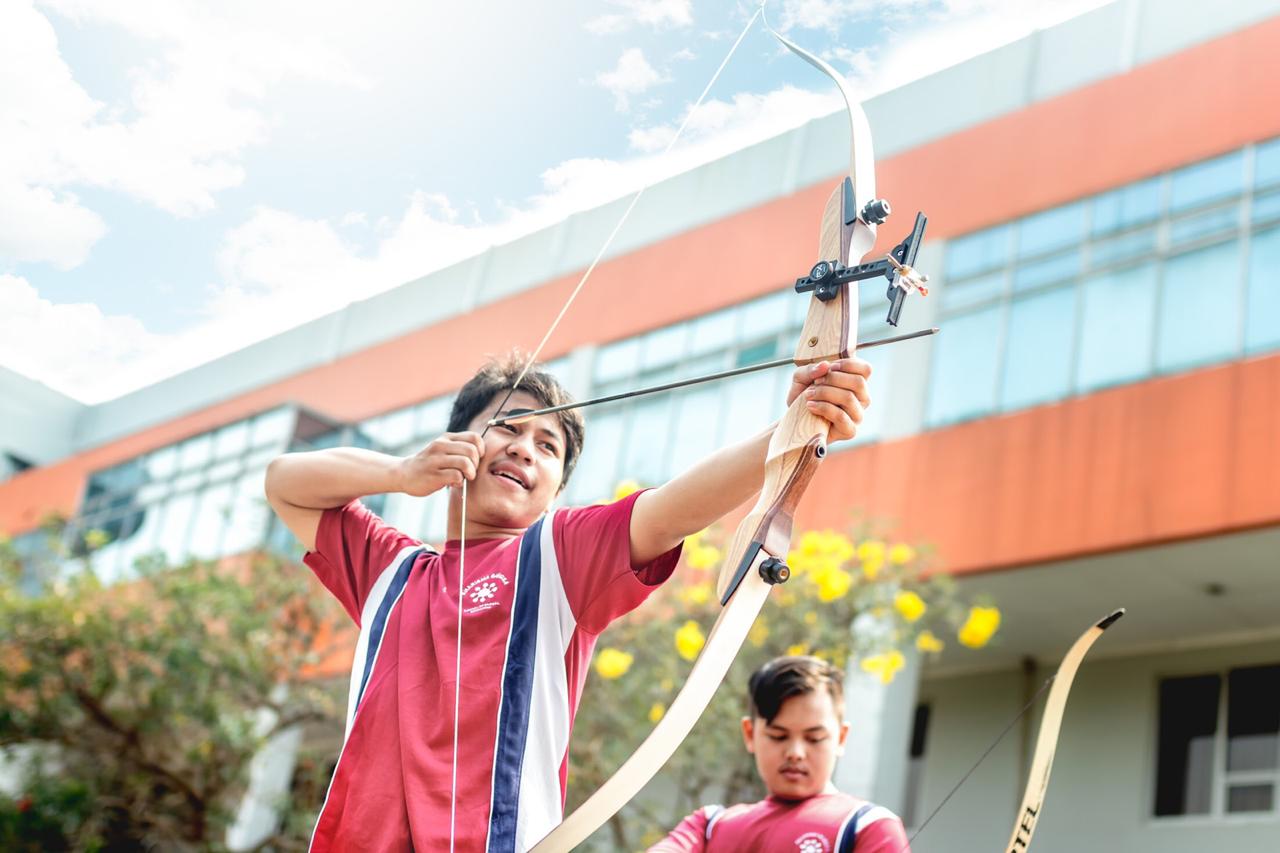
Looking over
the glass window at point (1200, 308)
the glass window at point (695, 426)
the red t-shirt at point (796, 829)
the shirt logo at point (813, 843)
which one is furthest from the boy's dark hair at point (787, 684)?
the glass window at point (695, 426)

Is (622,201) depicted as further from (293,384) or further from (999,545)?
(293,384)

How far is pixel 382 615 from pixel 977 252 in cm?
892

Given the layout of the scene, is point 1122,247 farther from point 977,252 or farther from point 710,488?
point 710,488

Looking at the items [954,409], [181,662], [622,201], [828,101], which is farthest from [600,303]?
[828,101]

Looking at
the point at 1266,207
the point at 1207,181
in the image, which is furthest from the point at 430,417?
the point at 1266,207

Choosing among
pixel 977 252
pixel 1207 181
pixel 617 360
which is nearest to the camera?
pixel 1207 181

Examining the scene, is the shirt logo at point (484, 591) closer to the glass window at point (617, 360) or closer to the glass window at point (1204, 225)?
the glass window at point (1204, 225)

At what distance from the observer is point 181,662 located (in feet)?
33.1

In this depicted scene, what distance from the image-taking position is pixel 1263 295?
28.2ft

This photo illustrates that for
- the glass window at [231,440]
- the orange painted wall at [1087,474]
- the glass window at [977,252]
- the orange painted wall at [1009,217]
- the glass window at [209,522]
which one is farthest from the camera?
the glass window at [231,440]

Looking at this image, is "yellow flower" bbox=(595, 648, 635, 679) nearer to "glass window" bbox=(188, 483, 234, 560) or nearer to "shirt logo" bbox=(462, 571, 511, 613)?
"shirt logo" bbox=(462, 571, 511, 613)

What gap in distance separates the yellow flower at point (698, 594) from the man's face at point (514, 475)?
5496 millimetres

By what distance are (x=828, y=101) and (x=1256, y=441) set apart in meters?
6.44

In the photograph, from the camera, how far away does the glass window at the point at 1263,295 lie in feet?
27.8
